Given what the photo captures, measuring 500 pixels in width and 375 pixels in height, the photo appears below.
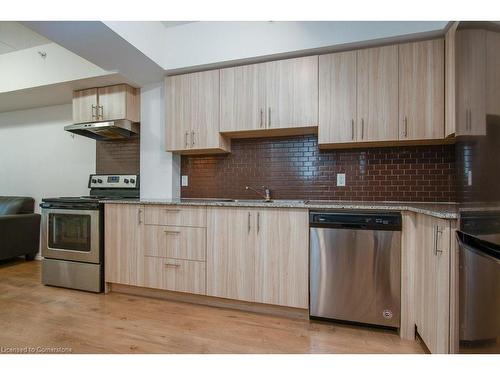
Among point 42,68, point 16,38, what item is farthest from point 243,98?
point 16,38

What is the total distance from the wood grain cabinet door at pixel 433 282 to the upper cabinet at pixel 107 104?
2.98 meters

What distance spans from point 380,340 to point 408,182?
1343 millimetres

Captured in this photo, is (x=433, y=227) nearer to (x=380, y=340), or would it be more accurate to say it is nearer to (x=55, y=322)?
(x=380, y=340)

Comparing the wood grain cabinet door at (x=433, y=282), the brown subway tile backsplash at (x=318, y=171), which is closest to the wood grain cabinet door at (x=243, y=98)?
the brown subway tile backsplash at (x=318, y=171)

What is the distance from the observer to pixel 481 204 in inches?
44.7

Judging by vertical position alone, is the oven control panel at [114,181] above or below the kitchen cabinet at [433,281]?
above

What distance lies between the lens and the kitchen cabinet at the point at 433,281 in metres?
1.43

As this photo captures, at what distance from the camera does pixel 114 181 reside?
3277 mm

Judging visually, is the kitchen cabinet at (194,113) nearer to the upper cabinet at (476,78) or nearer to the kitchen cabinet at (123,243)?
the kitchen cabinet at (123,243)

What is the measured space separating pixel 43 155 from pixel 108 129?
177cm

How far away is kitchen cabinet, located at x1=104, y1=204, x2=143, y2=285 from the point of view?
8.33ft

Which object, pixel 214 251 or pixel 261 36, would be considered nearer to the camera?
pixel 214 251

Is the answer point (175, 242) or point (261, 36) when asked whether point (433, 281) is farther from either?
point (261, 36)
